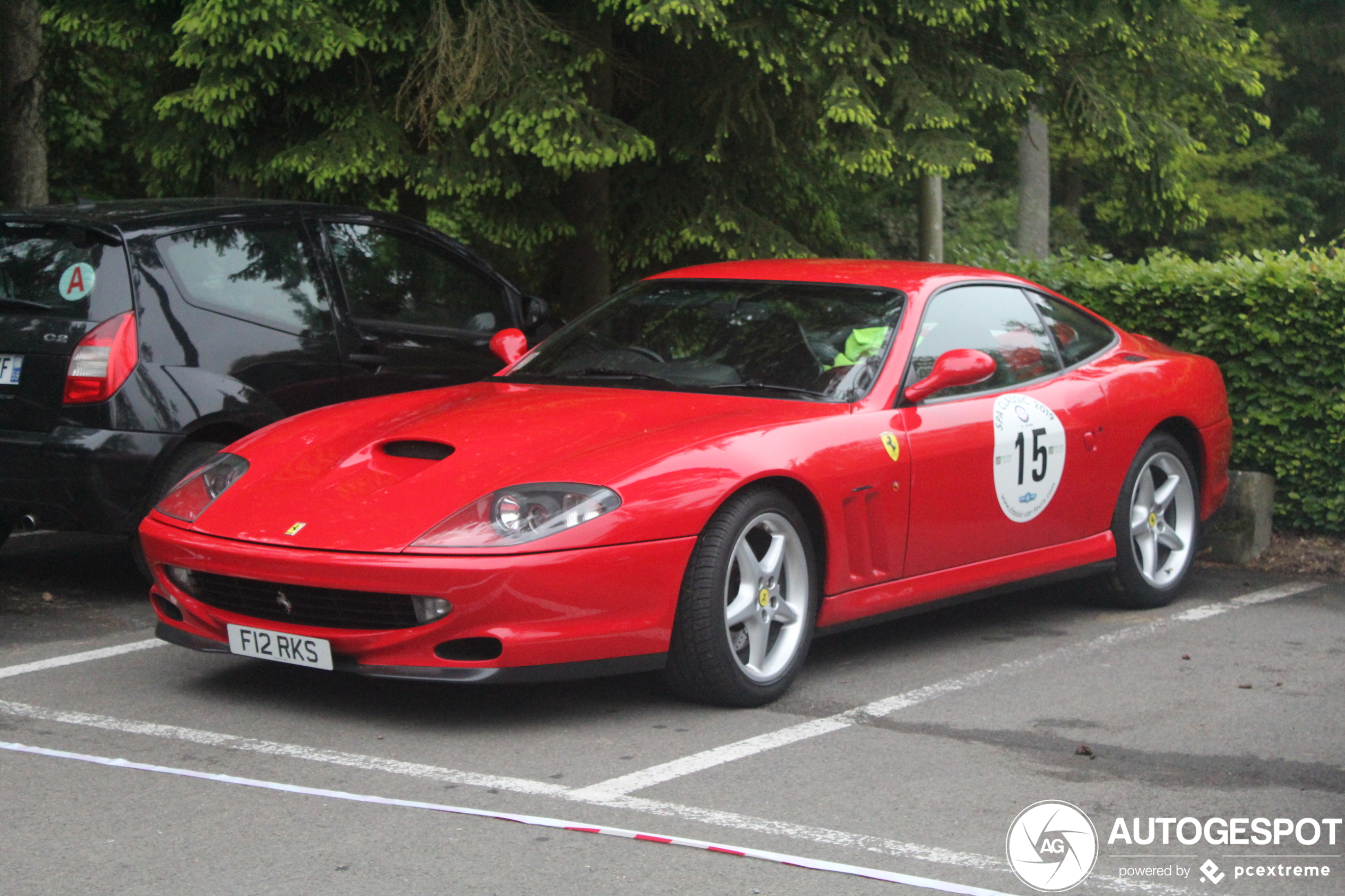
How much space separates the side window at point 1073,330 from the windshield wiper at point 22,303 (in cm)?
410

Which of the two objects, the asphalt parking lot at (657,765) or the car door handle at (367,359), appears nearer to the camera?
the asphalt parking lot at (657,765)

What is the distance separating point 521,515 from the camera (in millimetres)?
4684

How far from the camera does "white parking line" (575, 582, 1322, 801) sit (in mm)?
4336

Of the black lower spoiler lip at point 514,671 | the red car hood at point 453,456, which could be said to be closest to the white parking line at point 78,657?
the red car hood at point 453,456

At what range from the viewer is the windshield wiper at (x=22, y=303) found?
6.42m

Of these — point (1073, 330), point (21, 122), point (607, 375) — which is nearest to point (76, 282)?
point (607, 375)

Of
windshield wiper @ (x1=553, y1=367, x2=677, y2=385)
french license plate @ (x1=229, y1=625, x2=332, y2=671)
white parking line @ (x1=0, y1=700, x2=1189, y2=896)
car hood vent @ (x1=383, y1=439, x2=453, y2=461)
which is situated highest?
windshield wiper @ (x1=553, y1=367, x2=677, y2=385)

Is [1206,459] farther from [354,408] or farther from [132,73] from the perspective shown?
[132,73]

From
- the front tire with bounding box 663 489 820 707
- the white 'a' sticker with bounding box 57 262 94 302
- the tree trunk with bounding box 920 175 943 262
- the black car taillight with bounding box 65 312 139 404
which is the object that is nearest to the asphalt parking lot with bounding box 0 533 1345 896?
the front tire with bounding box 663 489 820 707

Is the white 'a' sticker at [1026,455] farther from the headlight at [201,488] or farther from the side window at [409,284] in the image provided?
the side window at [409,284]

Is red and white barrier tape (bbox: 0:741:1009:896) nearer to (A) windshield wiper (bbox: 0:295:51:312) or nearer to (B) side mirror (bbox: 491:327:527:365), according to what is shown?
(A) windshield wiper (bbox: 0:295:51:312)

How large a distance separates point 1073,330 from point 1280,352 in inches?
79.5

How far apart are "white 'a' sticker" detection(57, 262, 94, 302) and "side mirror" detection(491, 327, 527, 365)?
5.40 ft

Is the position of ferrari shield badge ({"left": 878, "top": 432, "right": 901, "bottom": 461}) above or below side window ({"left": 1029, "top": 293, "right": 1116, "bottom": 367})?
below
